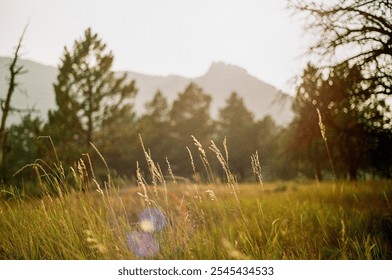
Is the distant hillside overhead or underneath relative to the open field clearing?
overhead

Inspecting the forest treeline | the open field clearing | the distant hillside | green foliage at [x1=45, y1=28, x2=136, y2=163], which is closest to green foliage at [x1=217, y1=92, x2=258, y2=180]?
the forest treeline

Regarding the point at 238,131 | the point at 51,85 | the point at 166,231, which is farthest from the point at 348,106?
the point at 238,131

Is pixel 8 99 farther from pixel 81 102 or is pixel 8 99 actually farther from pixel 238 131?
pixel 238 131

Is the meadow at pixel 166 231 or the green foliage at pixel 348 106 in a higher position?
the green foliage at pixel 348 106

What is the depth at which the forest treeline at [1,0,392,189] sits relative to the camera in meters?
3.77

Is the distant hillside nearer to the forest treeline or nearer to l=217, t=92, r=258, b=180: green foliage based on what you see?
the forest treeline

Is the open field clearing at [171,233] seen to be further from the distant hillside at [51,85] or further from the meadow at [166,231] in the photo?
the distant hillside at [51,85]

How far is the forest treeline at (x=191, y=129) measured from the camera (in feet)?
12.4

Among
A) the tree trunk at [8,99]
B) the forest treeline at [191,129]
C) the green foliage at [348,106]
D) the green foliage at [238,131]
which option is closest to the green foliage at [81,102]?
the forest treeline at [191,129]
